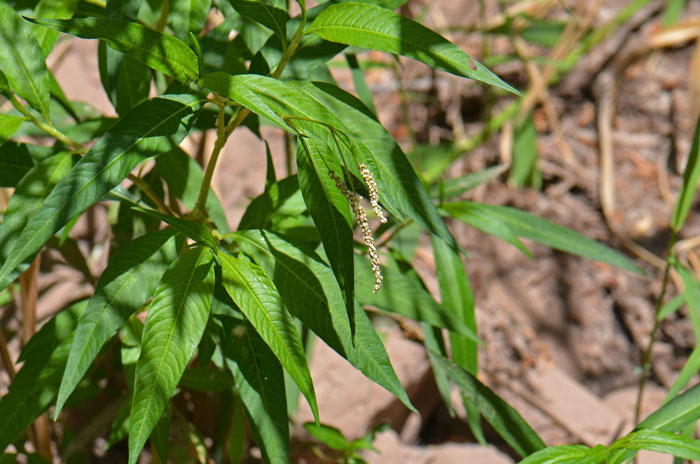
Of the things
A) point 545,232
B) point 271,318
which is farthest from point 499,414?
point 271,318

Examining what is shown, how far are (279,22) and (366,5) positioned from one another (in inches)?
3.4

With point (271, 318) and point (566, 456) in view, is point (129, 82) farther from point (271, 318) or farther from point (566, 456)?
point (566, 456)

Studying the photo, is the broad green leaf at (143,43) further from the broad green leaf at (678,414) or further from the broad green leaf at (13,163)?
the broad green leaf at (678,414)

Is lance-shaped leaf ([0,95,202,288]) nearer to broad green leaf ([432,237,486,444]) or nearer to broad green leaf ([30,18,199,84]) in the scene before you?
broad green leaf ([30,18,199,84])

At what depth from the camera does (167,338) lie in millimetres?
609

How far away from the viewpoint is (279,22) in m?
0.66

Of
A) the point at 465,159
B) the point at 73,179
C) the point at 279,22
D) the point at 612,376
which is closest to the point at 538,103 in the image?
the point at 465,159

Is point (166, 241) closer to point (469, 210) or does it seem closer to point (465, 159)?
point (469, 210)

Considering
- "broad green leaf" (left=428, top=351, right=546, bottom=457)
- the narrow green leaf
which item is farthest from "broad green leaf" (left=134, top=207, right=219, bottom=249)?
the narrow green leaf

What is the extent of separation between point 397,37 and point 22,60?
1.22 ft

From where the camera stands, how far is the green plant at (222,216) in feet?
1.93

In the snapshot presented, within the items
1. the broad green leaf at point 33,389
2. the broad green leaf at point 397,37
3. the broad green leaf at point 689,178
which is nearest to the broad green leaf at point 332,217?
the broad green leaf at point 397,37

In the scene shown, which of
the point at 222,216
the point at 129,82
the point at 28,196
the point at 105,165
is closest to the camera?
the point at 105,165

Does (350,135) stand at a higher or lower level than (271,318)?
higher
